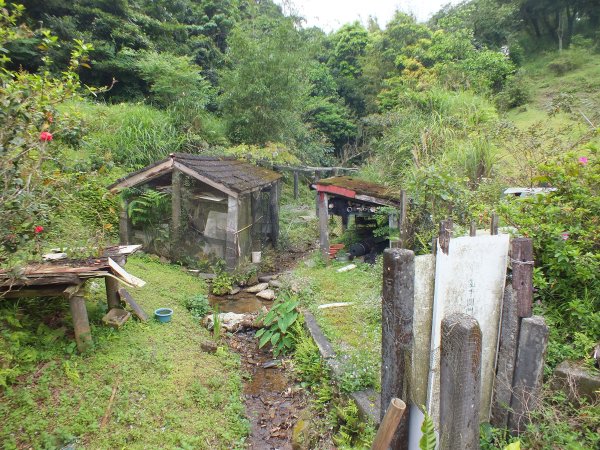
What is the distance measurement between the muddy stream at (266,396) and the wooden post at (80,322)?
7.69 feet

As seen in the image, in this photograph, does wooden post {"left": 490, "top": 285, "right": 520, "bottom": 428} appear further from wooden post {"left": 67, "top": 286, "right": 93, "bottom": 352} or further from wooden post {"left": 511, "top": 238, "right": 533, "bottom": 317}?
wooden post {"left": 67, "top": 286, "right": 93, "bottom": 352}

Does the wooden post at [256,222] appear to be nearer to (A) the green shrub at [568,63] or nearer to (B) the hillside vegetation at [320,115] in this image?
(B) the hillside vegetation at [320,115]

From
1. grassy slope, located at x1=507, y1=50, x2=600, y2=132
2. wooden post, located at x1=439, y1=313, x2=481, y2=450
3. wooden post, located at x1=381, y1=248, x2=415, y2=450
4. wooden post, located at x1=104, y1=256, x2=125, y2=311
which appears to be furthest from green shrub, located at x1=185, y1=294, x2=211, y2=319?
grassy slope, located at x1=507, y1=50, x2=600, y2=132

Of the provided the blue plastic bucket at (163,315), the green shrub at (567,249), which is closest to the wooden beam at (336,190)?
the green shrub at (567,249)

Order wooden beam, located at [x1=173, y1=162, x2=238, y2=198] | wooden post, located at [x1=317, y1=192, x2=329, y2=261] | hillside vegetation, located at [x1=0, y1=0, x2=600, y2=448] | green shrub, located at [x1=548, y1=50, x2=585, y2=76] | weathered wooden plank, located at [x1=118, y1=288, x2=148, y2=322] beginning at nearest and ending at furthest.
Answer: hillside vegetation, located at [x1=0, y1=0, x2=600, y2=448] < weathered wooden plank, located at [x1=118, y1=288, x2=148, y2=322] < wooden beam, located at [x1=173, y1=162, x2=238, y2=198] < wooden post, located at [x1=317, y1=192, x2=329, y2=261] < green shrub, located at [x1=548, y1=50, x2=585, y2=76]

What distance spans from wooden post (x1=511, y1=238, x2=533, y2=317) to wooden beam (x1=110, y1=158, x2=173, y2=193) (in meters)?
8.10

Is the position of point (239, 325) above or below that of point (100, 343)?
below

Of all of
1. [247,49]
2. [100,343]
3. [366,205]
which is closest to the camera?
[100,343]

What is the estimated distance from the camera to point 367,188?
30.5 feet

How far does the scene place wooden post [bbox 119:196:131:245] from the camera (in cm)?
973

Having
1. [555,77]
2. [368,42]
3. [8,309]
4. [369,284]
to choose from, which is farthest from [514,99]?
[8,309]

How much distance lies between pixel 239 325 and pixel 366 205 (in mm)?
4458

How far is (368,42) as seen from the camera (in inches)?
910

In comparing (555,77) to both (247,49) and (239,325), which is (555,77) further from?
(239,325)
